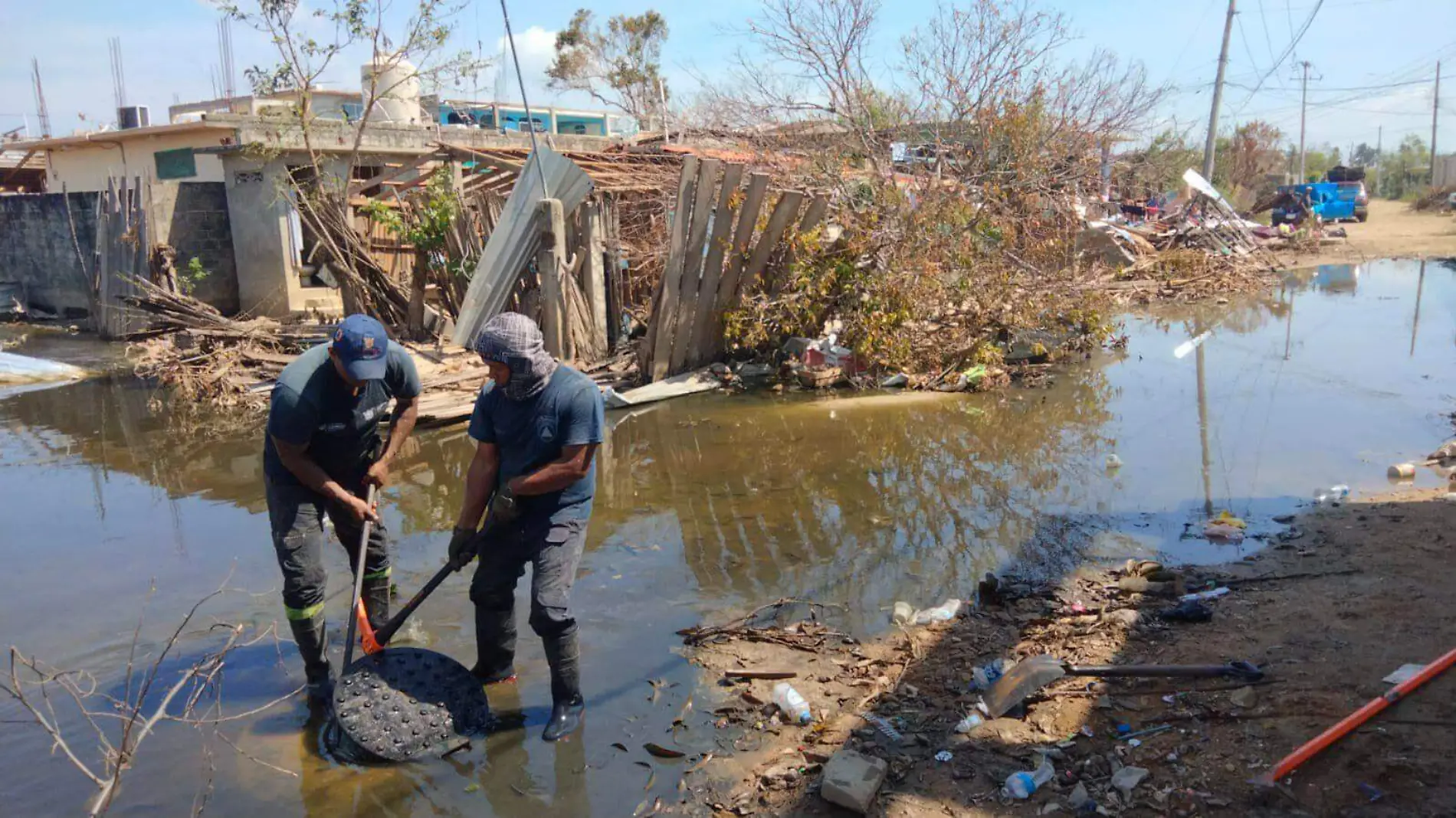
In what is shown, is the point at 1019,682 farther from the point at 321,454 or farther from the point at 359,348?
the point at 321,454

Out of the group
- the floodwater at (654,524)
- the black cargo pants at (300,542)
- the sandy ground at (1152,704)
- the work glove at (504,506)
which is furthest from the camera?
the black cargo pants at (300,542)

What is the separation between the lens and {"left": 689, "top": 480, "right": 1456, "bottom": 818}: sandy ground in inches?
112

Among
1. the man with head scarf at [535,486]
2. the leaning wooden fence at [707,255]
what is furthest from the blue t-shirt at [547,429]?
the leaning wooden fence at [707,255]

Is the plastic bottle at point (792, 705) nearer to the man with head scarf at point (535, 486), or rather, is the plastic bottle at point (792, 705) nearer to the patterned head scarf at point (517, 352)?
the man with head scarf at point (535, 486)

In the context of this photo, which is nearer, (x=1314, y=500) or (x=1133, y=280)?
(x=1314, y=500)

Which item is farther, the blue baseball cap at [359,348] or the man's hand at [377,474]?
the man's hand at [377,474]

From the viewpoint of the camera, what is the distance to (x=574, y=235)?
31.2 ft

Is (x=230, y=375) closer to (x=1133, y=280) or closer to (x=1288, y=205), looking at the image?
(x=1133, y=280)

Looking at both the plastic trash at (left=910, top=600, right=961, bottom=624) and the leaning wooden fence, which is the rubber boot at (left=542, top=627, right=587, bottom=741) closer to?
the plastic trash at (left=910, top=600, right=961, bottom=624)

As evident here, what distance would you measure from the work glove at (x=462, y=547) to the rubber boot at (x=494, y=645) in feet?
0.75

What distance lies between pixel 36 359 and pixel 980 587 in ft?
39.7

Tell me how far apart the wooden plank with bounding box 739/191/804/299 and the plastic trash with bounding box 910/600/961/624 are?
5.60 meters

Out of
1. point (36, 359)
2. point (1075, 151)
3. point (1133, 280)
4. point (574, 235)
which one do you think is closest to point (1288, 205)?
point (1133, 280)

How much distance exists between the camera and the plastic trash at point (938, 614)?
4.38 metres
